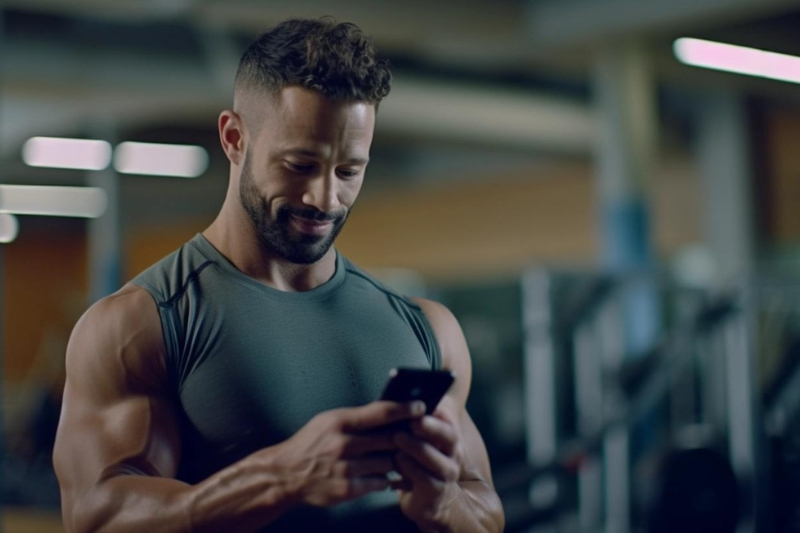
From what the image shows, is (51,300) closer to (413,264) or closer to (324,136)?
(413,264)

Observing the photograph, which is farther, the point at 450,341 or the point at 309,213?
the point at 450,341

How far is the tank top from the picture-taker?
1.30 metres

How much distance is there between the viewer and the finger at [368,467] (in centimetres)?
115

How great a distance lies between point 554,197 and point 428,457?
1047cm

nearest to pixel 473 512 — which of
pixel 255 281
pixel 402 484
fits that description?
pixel 402 484

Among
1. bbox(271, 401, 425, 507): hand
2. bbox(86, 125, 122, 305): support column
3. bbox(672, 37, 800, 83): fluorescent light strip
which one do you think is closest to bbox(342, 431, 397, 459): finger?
bbox(271, 401, 425, 507): hand

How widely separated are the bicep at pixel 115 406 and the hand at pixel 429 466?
301mm

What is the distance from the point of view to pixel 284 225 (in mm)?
1365

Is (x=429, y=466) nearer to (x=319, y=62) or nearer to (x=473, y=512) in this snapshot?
(x=473, y=512)

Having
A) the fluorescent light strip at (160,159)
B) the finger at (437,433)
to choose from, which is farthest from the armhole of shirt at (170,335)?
the fluorescent light strip at (160,159)

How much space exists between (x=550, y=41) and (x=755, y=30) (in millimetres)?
1397

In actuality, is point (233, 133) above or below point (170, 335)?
above

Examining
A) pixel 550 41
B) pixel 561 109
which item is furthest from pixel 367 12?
pixel 561 109

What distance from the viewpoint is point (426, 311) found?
61.9 inches
